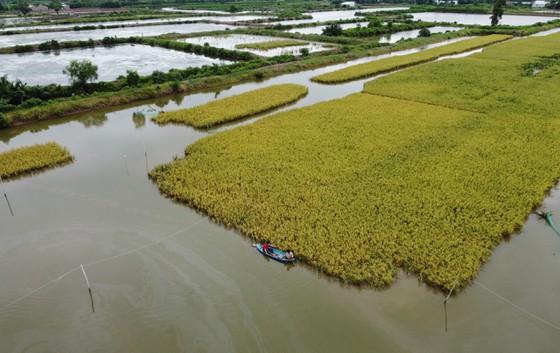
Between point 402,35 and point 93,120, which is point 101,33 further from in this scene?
point 402,35

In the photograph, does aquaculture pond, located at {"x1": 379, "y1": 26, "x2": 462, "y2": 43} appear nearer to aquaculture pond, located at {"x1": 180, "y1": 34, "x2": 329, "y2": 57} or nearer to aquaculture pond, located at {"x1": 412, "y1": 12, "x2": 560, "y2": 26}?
aquaculture pond, located at {"x1": 412, "y1": 12, "x2": 560, "y2": 26}

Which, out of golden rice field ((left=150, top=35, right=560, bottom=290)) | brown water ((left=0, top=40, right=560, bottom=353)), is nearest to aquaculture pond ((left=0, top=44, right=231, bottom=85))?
golden rice field ((left=150, top=35, right=560, bottom=290))

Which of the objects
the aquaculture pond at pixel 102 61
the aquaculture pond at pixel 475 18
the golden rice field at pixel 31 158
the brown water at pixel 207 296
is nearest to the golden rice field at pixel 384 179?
the brown water at pixel 207 296

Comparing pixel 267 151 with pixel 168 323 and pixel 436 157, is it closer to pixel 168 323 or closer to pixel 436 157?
pixel 436 157

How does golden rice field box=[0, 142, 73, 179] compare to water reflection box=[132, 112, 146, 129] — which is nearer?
golden rice field box=[0, 142, 73, 179]

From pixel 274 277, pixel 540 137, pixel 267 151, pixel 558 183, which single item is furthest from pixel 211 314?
pixel 540 137
